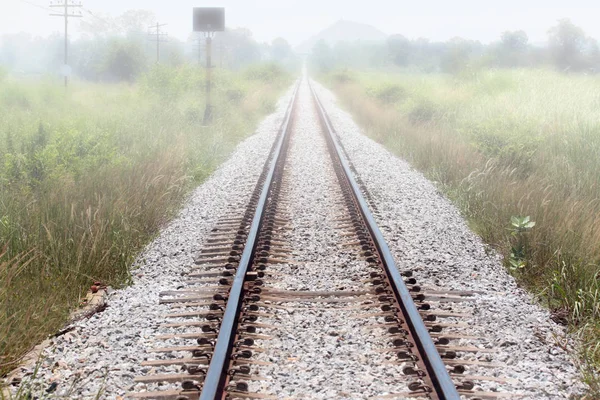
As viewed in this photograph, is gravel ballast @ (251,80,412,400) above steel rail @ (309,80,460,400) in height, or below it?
below

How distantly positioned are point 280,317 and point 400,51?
279ft

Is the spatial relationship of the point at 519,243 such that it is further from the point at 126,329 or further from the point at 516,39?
the point at 516,39

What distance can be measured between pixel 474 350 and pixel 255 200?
4994 mm

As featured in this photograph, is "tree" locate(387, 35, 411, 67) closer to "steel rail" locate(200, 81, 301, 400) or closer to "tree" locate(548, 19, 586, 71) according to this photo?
"tree" locate(548, 19, 586, 71)

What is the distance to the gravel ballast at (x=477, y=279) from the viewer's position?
3570 millimetres

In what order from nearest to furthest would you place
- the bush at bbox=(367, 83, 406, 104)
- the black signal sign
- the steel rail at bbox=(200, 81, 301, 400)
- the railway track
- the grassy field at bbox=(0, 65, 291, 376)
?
the steel rail at bbox=(200, 81, 301, 400)
the railway track
the grassy field at bbox=(0, 65, 291, 376)
the black signal sign
the bush at bbox=(367, 83, 406, 104)

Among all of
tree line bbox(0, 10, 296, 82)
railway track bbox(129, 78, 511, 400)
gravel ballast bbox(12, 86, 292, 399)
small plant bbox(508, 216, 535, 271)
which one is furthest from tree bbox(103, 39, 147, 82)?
small plant bbox(508, 216, 535, 271)

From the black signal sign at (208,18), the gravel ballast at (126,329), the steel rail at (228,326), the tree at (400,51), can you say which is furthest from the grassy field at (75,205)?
the tree at (400,51)

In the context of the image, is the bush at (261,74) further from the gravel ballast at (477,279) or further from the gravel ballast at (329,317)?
the gravel ballast at (329,317)

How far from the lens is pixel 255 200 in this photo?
8.32 meters

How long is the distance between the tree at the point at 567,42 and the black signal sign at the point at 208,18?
38862 millimetres

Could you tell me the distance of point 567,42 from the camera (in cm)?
5100

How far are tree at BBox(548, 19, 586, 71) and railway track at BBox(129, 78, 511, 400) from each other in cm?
5126

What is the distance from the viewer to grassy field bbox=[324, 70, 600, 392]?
4766mm
